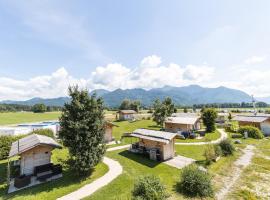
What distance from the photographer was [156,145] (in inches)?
935

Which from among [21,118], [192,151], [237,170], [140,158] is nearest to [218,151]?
[237,170]

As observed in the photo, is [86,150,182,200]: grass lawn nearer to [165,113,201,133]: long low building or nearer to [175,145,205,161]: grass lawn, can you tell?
[175,145,205,161]: grass lawn

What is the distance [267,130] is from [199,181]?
128ft

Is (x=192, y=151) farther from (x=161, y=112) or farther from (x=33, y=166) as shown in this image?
(x=33, y=166)

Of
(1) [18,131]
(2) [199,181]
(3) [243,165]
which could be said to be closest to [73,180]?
(2) [199,181]

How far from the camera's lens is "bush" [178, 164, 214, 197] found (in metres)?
14.5

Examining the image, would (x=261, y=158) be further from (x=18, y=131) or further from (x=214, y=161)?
(x=18, y=131)

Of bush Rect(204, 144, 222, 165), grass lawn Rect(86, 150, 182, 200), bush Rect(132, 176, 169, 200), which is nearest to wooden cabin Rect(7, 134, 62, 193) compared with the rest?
grass lawn Rect(86, 150, 182, 200)

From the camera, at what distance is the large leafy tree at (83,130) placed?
16859 millimetres

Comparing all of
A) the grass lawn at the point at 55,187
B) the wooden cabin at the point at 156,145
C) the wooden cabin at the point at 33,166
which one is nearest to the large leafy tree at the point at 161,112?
the wooden cabin at the point at 156,145

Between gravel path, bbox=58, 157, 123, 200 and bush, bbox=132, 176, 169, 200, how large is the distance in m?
4.26

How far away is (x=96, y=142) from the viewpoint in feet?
58.4

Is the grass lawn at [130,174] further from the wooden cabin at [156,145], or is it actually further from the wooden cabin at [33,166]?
the wooden cabin at [33,166]

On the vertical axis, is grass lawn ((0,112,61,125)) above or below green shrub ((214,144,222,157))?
above
